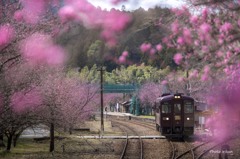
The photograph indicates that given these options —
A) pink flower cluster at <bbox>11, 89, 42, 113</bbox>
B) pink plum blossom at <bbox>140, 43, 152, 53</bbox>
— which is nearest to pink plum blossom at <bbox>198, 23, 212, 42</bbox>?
A: pink plum blossom at <bbox>140, 43, 152, 53</bbox>

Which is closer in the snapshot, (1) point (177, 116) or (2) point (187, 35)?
(2) point (187, 35)

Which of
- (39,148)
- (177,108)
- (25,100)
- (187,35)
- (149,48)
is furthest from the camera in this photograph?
(177,108)

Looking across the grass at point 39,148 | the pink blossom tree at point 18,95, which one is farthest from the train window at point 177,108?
A: the pink blossom tree at point 18,95

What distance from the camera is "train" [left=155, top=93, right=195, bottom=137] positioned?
26547mm

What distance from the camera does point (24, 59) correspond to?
11461mm

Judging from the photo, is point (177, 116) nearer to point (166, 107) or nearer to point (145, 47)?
point (166, 107)

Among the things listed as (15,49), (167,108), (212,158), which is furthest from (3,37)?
(167,108)

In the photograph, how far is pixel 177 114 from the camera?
26.7 meters

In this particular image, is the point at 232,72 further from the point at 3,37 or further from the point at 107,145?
the point at 107,145

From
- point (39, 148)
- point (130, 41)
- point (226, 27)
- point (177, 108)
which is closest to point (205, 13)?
point (226, 27)

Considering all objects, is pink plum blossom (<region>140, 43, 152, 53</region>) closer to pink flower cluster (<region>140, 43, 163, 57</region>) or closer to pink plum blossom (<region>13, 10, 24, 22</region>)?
pink flower cluster (<region>140, 43, 163, 57</region>)

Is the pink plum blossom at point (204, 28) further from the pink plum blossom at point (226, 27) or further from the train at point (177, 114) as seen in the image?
the train at point (177, 114)

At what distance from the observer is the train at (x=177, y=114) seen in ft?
87.1

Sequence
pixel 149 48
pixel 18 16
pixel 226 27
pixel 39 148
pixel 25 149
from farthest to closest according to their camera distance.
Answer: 1. pixel 39 148
2. pixel 25 149
3. pixel 18 16
4. pixel 149 48
5. pixel 226 27
